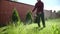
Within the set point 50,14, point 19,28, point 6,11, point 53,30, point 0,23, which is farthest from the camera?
point 50,14

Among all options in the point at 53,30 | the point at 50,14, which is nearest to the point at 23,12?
the point at 50,14

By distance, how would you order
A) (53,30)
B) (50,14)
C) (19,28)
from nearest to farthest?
(53,30)
(19,28)
(50,14)

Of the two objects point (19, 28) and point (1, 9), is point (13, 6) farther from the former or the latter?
point (19, 28)

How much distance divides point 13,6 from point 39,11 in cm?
963

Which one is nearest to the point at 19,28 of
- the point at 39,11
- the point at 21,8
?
the point at 39,11

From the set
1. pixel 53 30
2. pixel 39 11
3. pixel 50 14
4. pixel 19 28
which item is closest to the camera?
pixel 53 30

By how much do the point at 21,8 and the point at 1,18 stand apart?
3136 millimetres

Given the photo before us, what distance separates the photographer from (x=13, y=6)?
1891cm

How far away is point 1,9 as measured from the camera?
59.3ft

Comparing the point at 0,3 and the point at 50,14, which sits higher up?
the point at 0,3

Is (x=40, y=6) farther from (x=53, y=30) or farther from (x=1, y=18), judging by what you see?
(x=1, y=18)

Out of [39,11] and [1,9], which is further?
[1,9]

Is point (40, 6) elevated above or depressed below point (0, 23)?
above

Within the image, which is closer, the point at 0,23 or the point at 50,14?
the point at 0,23
